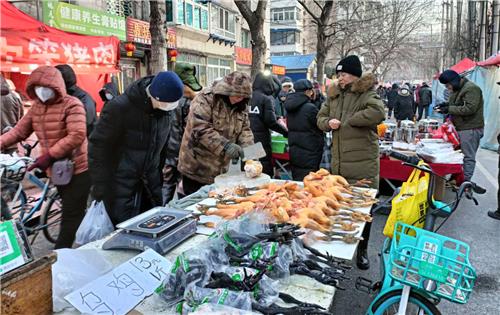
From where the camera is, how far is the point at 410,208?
2732 mm

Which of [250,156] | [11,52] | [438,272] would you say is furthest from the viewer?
[11,52]

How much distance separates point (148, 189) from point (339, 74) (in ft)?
7.15

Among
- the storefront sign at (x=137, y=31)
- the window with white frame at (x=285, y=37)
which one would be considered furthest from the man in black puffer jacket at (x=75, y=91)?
the window with white frame at (x=285, y=37)

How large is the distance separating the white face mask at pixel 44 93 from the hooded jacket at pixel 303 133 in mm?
2985

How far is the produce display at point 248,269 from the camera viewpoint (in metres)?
1.50

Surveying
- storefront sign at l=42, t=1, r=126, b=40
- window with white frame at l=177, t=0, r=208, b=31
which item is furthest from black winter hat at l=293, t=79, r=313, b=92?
window with white frame at l=177, t=0, r=208, b=31

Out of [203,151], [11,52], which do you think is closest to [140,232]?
[203,151]

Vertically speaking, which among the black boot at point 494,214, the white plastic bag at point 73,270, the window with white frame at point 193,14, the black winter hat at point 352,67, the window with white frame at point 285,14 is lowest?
the black boot at point 494,214

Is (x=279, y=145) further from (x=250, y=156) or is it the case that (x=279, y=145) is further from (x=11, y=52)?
(x=11, y=52)

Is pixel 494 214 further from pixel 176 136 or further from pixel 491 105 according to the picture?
pixel 491 105

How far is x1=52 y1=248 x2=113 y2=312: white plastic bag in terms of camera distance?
161 cm

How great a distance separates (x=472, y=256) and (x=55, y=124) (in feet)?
14.8

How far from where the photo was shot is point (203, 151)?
3.93 metres

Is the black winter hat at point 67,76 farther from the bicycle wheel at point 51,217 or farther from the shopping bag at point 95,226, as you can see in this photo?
the shopping bag at point 95,226
